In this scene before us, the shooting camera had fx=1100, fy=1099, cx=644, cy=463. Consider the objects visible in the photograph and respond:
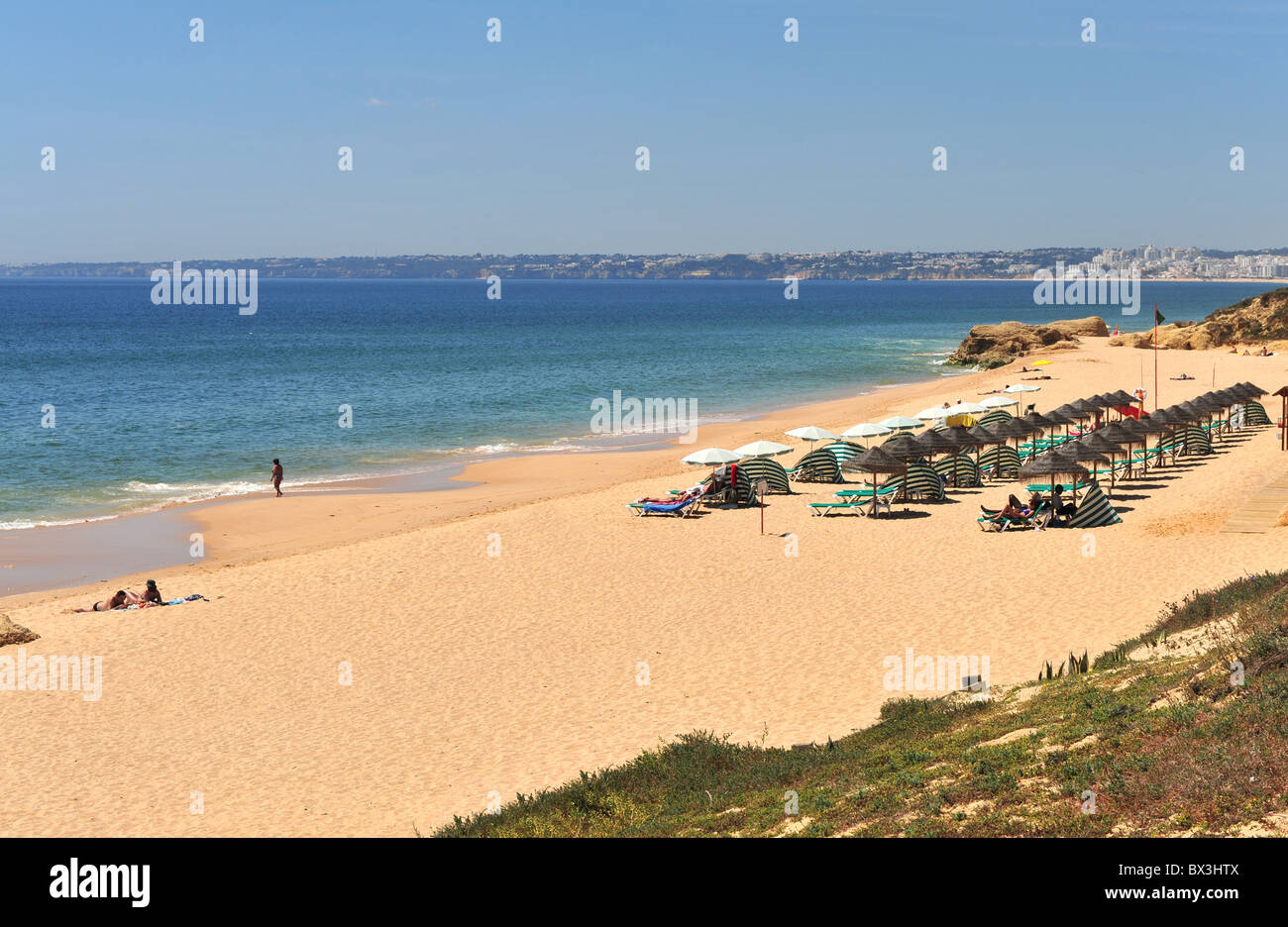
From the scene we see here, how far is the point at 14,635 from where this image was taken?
15.5m

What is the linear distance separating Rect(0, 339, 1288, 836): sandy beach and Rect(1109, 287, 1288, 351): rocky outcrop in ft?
137

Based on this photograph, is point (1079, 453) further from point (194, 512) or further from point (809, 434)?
point (194, 512)

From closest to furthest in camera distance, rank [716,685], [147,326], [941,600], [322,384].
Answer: [716,685], [941,600], [322,384], [147,326]

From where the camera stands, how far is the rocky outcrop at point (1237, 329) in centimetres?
6206

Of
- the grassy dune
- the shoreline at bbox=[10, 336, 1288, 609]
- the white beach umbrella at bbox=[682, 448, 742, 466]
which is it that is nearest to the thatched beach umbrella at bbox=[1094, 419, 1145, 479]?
the white beach umbrella at bbox=[682, 448, 742, 466]

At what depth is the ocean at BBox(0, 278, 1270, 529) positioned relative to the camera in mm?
33156

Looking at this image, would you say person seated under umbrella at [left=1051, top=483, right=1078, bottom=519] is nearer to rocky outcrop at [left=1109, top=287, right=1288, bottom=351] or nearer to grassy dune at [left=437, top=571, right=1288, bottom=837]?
grassy dune at [left=437, top=571, right=1288, bottom=837]

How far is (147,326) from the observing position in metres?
105

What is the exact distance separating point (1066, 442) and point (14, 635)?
2221 centimetres

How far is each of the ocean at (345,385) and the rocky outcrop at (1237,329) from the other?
547 inches

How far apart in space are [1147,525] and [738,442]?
655 inches

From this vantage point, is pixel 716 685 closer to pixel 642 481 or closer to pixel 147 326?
pixel 642 481
